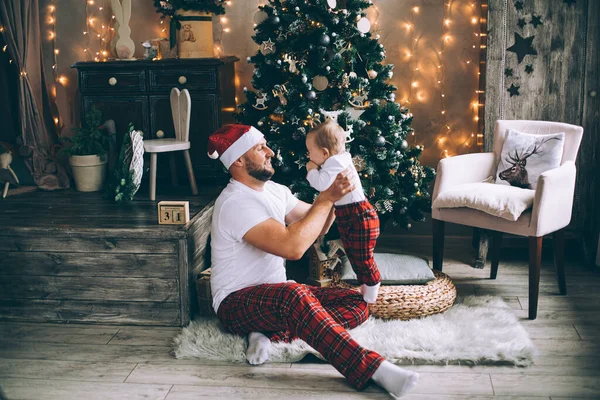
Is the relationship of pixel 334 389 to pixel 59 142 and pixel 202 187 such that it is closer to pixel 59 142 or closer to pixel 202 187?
pixel 202 187

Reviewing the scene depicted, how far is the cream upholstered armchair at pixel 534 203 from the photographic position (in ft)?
10.5

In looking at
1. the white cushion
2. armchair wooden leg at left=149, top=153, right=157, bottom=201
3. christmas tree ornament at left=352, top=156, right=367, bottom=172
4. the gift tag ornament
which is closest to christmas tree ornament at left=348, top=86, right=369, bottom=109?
the gift tag ornament

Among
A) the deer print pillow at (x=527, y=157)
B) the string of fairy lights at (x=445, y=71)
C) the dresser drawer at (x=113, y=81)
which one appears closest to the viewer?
Answer: the deer print pillow at (x=527, y=157)

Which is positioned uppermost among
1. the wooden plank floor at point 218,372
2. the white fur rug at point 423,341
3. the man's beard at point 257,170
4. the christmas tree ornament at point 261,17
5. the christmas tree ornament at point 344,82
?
the christmas tree ornament at point 261,17

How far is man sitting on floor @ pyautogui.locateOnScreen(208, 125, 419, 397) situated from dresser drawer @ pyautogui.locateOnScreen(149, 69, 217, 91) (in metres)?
1.38

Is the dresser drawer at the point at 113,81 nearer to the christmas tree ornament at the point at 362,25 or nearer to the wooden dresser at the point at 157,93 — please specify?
the wooden dresser at the point at 157,93

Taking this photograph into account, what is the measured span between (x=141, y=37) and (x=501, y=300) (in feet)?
→ 9.82

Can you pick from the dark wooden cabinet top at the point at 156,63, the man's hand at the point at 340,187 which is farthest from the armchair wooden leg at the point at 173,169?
the man's hand at the point at 340,187

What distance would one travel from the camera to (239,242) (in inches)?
110

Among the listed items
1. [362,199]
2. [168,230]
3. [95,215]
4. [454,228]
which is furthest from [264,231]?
[454,228]

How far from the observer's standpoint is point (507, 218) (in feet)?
10.8

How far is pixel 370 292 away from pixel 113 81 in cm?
232

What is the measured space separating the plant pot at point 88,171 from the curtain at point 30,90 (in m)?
0.19

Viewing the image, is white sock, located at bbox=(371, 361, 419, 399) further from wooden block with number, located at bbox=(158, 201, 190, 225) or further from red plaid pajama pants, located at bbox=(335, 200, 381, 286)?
wooden block with number, located at bbox=(158, 201, 190, 225)
